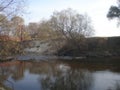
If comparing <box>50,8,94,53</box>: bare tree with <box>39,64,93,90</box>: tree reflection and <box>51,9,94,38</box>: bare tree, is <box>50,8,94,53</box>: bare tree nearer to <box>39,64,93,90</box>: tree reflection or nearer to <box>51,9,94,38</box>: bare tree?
<box>51,9,94,38</box>: bare tree

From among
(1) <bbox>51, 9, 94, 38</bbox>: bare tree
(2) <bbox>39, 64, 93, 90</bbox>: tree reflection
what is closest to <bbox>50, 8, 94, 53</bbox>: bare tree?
(1) <bbox>51, 9, 94, 38</bbox>: bare tree

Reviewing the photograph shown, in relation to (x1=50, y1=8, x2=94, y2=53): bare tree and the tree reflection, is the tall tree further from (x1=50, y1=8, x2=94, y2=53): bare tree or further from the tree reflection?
the tree reflection

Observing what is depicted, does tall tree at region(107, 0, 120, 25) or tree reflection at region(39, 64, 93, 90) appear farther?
tall tree at region(107, 0, 120, 25)

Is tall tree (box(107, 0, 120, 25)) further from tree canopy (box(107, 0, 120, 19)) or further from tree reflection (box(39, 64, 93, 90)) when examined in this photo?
tree reflection (box(39, 64, 93, 90))

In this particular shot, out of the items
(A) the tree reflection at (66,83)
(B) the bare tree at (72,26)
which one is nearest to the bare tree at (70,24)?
(B) the bare tree at (72,26)

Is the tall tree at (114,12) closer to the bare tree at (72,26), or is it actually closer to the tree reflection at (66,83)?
the bare tree at (72,26)

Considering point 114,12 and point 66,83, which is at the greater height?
point 114,12

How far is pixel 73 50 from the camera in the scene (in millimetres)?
68812

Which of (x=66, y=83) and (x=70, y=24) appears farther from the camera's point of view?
(x=70, y=24)

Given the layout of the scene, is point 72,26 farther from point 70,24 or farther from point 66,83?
point 66,83

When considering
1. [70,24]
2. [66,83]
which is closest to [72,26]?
[70,24]

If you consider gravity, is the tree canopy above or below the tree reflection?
above

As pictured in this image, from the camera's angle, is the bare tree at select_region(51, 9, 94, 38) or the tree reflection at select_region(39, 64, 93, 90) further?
the bare tree at select_region(51, 9, 94, 38)

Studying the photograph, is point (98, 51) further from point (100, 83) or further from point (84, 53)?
point (100, 83)
